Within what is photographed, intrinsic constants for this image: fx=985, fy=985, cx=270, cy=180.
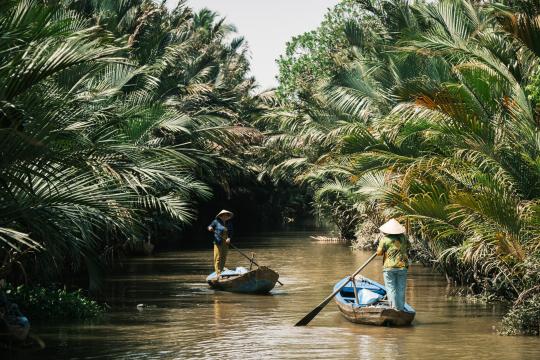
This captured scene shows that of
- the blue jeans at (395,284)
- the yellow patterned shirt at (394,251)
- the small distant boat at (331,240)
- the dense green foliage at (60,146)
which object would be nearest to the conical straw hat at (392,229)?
the yellow patterned shirt at (394,251)

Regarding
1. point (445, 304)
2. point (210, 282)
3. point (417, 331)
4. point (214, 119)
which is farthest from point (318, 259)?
point (417, 331)

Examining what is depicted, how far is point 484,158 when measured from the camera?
51.2 feet

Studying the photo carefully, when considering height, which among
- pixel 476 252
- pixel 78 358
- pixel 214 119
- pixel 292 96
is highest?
pixel 292 96

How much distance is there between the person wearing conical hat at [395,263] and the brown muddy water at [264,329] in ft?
1.79

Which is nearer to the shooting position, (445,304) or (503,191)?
(503,191)

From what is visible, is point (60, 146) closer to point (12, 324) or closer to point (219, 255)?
point (12, 324)

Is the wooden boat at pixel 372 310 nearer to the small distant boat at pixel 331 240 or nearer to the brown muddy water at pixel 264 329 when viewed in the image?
the brown muddy water at pixel 264 329

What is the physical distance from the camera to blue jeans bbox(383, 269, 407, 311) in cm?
1545

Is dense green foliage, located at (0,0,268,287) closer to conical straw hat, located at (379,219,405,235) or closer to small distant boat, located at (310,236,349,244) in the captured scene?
conical straw hat, located at (379,219,405,235)

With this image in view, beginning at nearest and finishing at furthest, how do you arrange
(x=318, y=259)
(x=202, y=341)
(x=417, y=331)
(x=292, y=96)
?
(x=202, y=341)
(x=417, y=331)
(x=318, y=259)
(x=292, y=96)

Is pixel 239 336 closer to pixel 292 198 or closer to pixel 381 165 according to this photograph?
pixel 381 165

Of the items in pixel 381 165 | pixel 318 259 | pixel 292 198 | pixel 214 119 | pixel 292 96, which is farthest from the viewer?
pixel 292 198

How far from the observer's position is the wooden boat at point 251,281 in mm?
21016

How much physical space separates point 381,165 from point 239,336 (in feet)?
17.7
